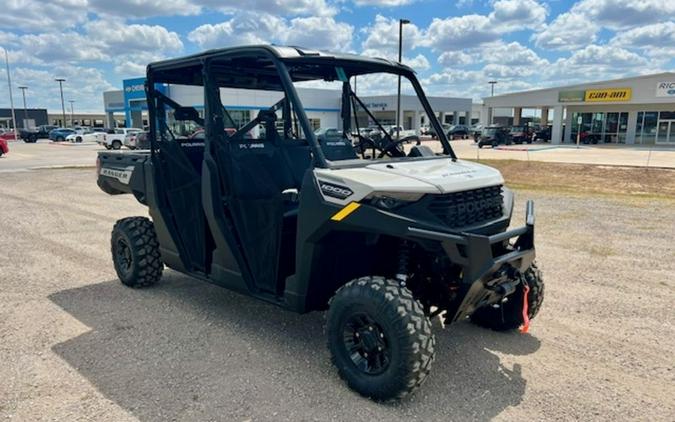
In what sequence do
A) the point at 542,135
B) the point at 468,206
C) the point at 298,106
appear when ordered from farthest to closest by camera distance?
the point at 542,135 → the point at 298,106 → the point at 468,206

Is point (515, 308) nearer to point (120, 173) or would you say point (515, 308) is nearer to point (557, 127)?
point (120, 173)

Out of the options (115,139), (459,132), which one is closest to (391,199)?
(115,139)

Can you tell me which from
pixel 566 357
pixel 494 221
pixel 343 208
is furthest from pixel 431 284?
pixel 566 357

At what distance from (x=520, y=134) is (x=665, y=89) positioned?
33.7 ft

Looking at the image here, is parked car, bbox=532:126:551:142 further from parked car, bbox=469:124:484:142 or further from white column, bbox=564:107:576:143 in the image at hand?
parked car, bbox=469:124:484:142

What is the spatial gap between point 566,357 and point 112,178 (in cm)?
503

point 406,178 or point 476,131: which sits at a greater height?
point 406,178

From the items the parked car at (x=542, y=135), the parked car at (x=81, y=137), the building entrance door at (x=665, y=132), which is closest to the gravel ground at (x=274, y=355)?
the building entrance door at (x=665, y=132)

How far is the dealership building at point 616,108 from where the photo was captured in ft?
127

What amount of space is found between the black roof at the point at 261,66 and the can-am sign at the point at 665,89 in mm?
40953

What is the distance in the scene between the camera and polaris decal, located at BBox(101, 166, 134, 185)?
570cm

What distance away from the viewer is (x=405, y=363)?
3.20 meters

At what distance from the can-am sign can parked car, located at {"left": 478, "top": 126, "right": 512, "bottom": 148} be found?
10821 millimetres

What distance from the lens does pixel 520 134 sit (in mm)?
42469
